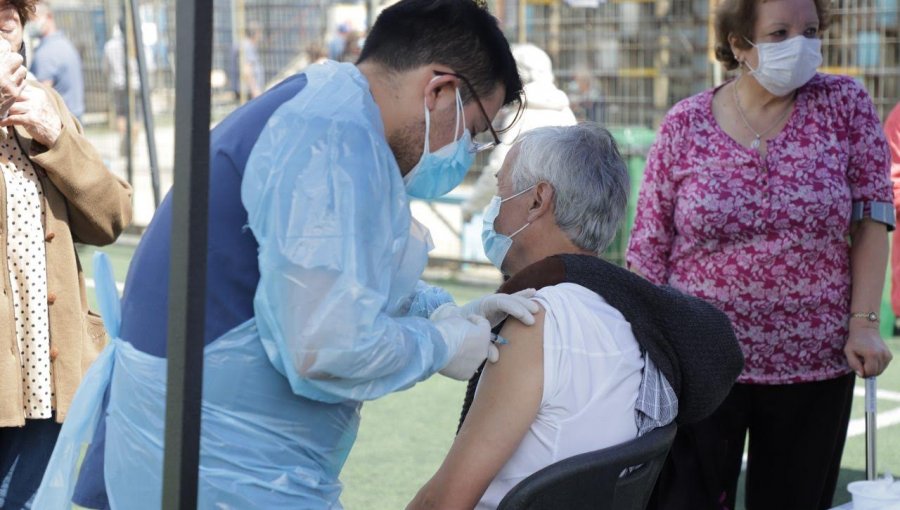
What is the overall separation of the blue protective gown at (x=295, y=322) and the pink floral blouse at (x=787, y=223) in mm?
1333

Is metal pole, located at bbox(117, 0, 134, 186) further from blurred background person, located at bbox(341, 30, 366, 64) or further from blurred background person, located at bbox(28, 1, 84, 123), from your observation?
blurred background person, located at bbox(341, 30, 366, 64)

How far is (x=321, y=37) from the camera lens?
37.0ft

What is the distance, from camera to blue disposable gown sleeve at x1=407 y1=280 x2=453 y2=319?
2.40m

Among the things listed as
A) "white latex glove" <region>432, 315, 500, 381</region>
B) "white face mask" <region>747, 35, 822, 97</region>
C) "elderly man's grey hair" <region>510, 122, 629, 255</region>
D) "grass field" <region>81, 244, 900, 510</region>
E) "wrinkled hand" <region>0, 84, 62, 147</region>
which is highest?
"white face mask" <region>747, 35, 822, 97</region>

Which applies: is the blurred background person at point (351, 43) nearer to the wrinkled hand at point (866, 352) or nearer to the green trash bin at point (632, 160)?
the green trash bin at point (632, 160)

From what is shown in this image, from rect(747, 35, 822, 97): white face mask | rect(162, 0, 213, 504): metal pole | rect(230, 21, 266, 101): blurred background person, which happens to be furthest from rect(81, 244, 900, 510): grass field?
rect(230, 21, 266, 101): blurred background person

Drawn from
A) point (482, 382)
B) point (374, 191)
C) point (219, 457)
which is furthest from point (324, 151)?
point (482, 382)

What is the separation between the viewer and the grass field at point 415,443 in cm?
439

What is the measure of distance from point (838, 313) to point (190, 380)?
2.04m

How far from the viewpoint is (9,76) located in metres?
2.50

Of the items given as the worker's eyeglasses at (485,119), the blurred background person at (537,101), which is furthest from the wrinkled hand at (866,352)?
the blurred background person at (537,101)

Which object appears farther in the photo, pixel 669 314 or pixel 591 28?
pixel 591 28

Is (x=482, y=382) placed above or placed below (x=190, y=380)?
below

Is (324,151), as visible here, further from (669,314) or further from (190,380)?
(669,314)
